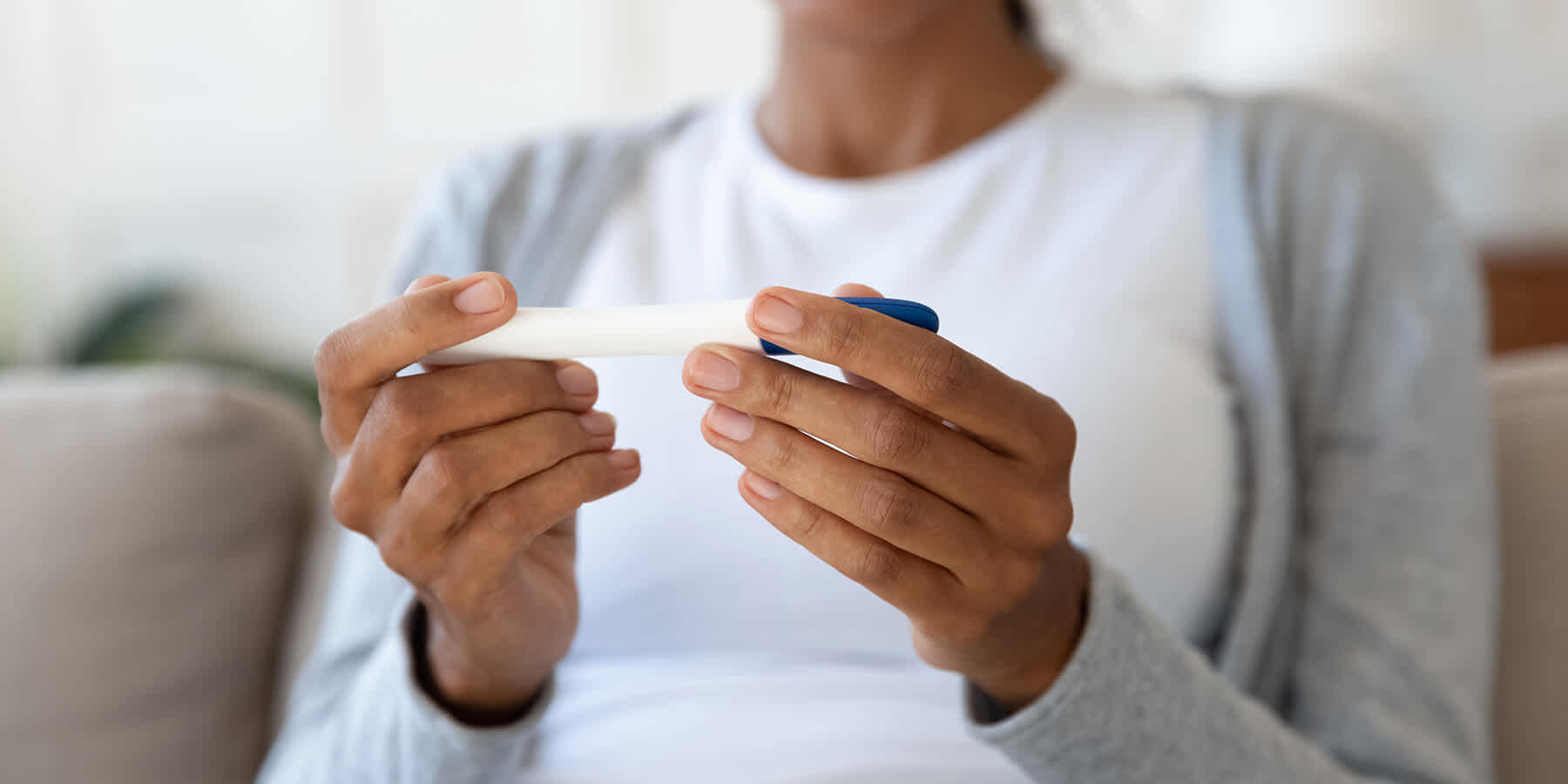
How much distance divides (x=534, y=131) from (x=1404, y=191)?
4.09 feet

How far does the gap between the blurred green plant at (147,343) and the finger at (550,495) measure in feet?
4.44

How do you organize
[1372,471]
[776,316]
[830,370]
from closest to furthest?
[776,316], [830,370], [1372,471]

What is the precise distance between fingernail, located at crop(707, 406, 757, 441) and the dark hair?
52cm

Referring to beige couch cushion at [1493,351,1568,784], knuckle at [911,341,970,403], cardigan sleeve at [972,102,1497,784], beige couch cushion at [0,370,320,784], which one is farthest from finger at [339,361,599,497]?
beige couch cushion at [1493,351,1568,784]

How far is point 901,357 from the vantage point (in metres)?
0.31

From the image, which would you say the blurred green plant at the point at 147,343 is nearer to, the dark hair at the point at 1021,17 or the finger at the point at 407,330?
the dark hair at the point at 1021,17

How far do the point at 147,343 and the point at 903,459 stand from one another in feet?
5.35

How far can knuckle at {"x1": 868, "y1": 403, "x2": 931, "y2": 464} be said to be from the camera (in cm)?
32

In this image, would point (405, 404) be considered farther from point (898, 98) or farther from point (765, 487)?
point (898, 98)

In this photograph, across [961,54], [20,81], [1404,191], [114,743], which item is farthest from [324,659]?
[20,81]

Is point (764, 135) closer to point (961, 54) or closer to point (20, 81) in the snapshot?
point (961, 54)

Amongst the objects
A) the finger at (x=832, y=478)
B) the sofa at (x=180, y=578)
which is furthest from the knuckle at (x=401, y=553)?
the sofa at (x=180, y=578)

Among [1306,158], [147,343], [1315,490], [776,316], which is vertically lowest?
[147,343]

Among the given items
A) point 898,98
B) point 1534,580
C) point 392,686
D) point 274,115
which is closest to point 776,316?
point 392,686
